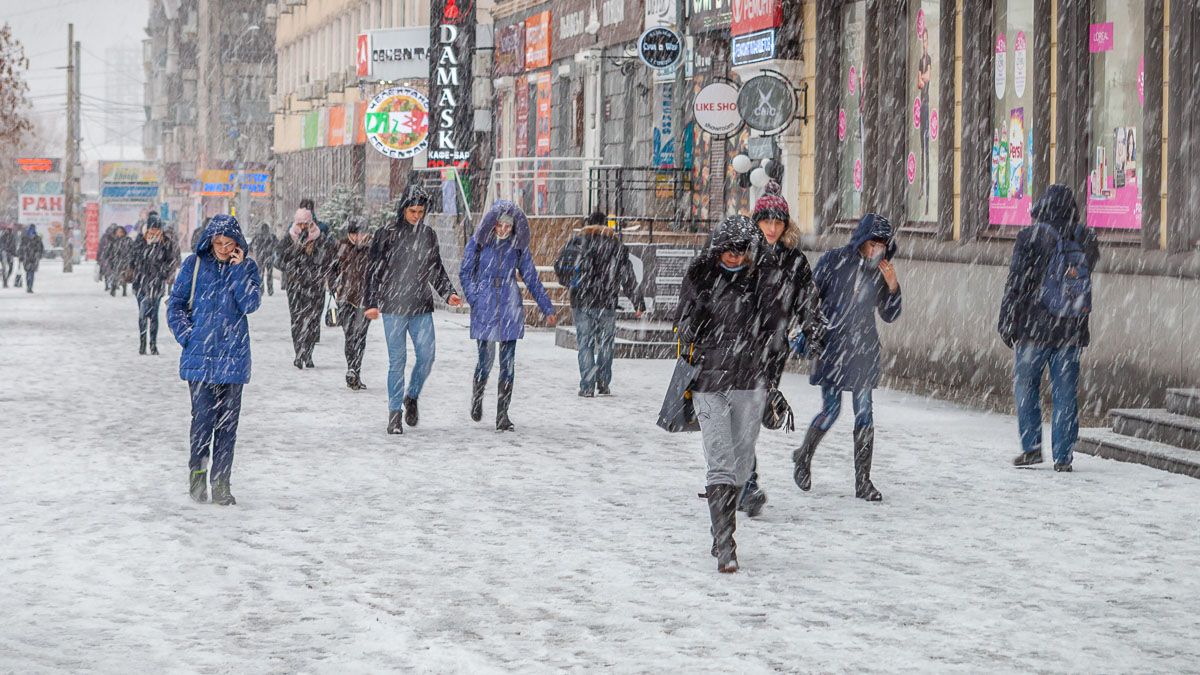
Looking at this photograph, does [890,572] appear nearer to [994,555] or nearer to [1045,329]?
[994,555]

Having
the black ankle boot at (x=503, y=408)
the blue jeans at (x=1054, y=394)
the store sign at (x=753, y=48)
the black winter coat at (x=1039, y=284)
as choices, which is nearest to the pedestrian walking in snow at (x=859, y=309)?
the black winter coat at (x=1039, y=284)

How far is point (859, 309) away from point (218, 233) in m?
3.64

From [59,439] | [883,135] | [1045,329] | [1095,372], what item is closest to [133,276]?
[883,135]

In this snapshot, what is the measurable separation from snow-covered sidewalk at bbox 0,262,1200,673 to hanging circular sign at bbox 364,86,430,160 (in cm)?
2673

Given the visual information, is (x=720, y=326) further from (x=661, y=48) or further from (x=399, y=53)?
(x=399, y=53)

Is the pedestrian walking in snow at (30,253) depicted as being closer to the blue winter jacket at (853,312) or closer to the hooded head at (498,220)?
the hooded head at (498,220)

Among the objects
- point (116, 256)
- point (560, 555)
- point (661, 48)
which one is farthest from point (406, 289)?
point (116, 256)

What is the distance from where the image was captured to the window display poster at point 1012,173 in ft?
60.3

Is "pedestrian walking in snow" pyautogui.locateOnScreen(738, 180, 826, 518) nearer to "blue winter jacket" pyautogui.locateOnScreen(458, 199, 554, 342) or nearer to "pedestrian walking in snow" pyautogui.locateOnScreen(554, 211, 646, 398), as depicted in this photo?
"blue winter jacket" pyautogui.locateOnScreen(458, 199, 554, 342)

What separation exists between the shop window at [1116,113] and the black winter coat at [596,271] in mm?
4251

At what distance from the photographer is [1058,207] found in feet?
40.5

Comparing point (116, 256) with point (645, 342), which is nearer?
point (645, 342)

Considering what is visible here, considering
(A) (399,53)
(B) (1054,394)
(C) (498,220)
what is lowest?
(B) (1054,394)

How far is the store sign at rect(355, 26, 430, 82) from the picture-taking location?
45500 mm
